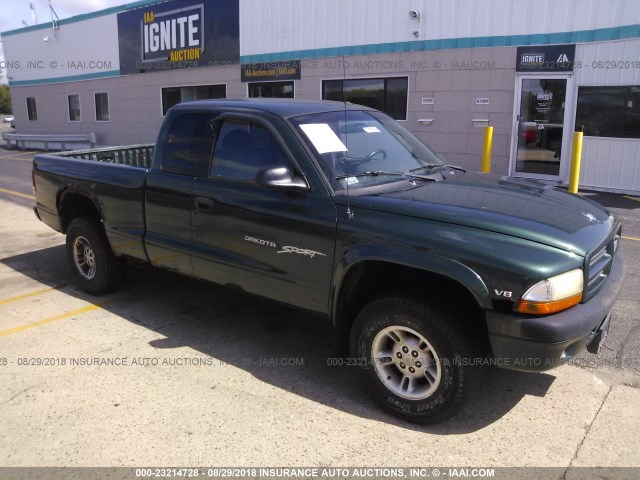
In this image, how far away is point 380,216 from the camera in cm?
329

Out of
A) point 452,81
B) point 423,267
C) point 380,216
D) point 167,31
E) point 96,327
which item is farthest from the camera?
point 167,31

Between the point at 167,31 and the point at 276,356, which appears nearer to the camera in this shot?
the point at 276,356

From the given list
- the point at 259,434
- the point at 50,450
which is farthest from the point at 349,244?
the point at 50,450

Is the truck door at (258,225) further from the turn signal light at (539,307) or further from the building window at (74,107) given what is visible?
the building window at (74,107)

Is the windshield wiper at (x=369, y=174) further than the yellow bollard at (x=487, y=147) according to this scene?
No

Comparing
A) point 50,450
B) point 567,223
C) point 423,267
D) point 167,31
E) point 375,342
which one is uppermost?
point 167,31

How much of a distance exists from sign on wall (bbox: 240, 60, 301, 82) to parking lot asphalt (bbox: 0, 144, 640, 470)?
37.6ft

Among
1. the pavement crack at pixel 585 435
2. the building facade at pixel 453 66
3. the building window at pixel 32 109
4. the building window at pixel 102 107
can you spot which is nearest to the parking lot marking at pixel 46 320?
the building facade at pixel 453 66

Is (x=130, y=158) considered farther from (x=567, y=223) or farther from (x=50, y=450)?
(x=567, y=223)

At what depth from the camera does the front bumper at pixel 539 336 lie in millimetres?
2830

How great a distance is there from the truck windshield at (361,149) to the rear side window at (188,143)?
816mm

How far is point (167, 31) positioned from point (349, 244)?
18678mm

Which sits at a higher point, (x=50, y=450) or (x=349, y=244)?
(x=349, y=244)

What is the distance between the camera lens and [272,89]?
16.5 meters
